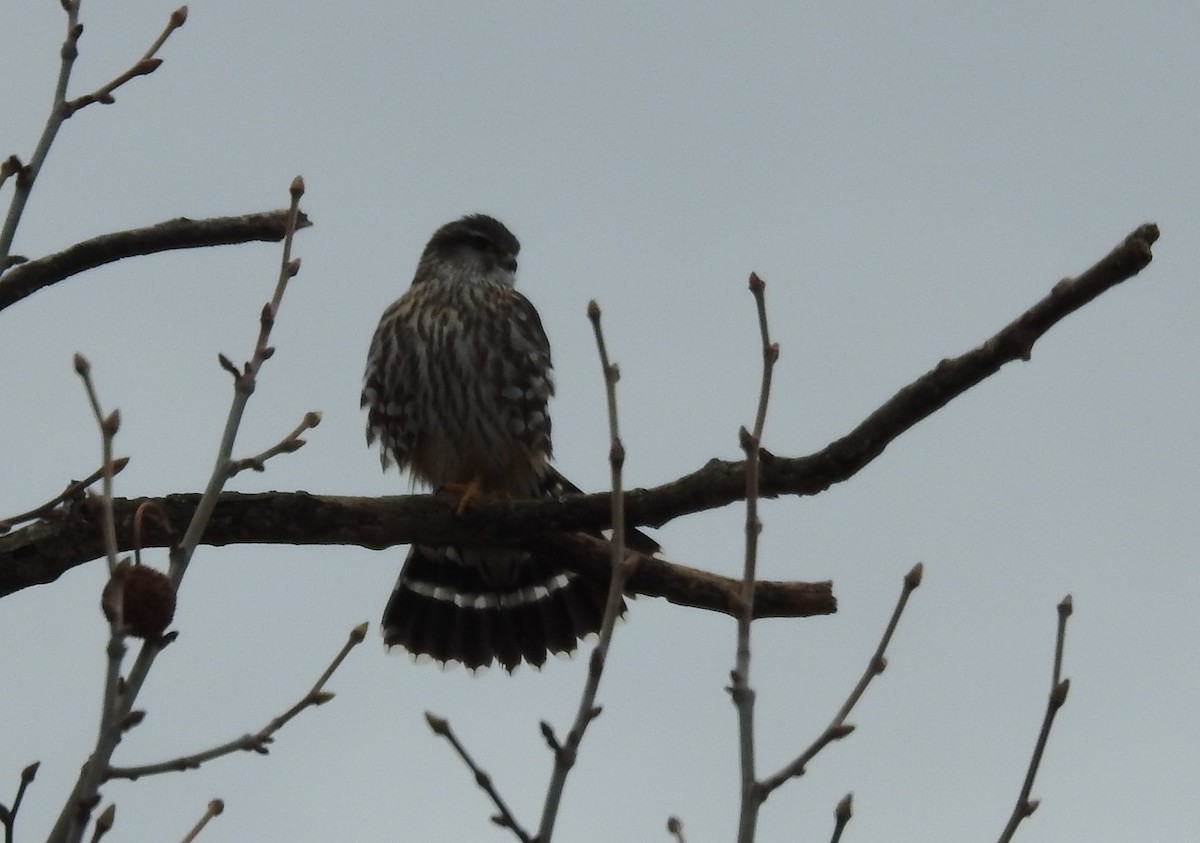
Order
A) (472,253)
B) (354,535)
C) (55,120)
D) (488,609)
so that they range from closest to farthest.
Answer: (55,120), (354,535), (488,609), (472,253)

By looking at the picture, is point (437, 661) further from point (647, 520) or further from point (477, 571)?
point (647, 520)

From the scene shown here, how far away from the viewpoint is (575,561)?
4199 millimetres

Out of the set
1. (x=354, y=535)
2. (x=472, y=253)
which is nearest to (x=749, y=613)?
(x=354, y=535)

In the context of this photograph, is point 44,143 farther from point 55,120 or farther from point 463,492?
point 463,492

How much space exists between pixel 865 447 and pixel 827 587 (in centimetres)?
65

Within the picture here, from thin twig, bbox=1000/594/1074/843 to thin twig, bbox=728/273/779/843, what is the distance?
34 centimetres

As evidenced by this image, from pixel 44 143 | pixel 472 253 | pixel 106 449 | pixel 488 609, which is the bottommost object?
pixel 106 449

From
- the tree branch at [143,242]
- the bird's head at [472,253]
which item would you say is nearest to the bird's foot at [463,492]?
the tree branch at [143,242]

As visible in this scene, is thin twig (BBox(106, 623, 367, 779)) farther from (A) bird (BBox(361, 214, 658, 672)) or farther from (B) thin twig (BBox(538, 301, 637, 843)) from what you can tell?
(A) bird (BBox(361, 214, 658, 672))

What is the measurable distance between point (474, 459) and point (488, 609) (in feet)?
1.78

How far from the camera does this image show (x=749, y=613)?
1943mm

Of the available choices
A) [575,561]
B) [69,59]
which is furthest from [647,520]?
[69,59]

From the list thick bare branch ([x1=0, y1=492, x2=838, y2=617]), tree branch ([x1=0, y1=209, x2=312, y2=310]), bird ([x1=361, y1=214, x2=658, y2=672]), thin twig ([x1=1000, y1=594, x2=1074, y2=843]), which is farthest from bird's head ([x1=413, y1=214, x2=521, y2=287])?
thin twig ([x1=1000, y1=594, x2=1074, y2=843])

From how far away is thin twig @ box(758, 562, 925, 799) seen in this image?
1880 millimetres
